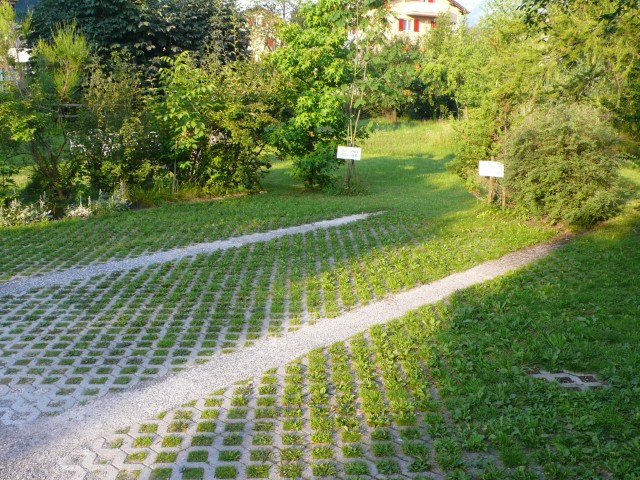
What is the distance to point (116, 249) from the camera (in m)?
10.1

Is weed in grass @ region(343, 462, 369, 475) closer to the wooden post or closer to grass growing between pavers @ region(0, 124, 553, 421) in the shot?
grass growing between pavers @ region(0, 124, 553, 421)

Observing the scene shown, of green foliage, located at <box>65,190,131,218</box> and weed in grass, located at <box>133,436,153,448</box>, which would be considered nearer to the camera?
weed in grass, located at <box>133,436,153,448</box>

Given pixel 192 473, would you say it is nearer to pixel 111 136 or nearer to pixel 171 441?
pixel 171 441

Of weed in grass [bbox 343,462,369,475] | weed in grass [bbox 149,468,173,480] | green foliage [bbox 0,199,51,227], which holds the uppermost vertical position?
green foliage [bbox 0,199,51,227]

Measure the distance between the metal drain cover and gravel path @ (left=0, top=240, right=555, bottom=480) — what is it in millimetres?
2011

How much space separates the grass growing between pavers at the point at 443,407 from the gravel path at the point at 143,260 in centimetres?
430

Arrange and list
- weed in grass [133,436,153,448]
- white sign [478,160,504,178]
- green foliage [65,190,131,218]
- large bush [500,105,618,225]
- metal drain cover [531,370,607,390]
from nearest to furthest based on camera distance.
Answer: weed in grass [133,436,153,448], metal drain cover [531,370,607,390], large bush [500,105,618,225], white sign [478,160,504,178], green foliage [65,190,131,218]

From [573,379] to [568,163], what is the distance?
23.5ft

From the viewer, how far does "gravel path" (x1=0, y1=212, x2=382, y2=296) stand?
816cm

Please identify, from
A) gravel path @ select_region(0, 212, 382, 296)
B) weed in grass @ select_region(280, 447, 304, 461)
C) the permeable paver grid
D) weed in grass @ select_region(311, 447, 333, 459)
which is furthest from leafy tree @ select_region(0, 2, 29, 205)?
weed in grass @ select_region(311, 447, 333, 459)

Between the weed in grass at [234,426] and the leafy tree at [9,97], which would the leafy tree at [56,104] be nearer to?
the leafy tree at [9,97]

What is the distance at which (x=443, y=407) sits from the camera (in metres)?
4.87

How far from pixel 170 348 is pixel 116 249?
461 cm

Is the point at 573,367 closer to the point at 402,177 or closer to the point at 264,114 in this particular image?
the point at 264,114
